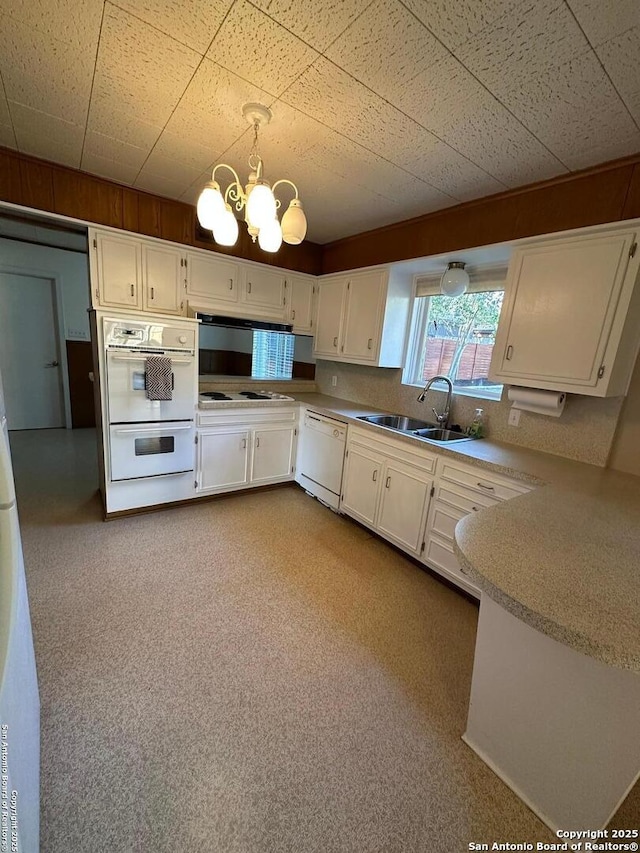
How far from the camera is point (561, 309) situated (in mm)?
1953

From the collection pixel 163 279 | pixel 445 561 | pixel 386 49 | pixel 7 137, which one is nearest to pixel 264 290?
pixel 163 279

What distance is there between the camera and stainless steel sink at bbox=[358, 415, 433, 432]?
9.87ft

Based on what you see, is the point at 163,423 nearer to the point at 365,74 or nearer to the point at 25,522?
the point at 25,522

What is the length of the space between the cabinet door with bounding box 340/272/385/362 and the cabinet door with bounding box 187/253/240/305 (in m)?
1.08

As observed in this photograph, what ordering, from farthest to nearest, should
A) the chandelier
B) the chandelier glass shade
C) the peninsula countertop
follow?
the chandelier glass shade, the chandelier, the peninsula countertop

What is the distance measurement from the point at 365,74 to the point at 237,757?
2.69 meters

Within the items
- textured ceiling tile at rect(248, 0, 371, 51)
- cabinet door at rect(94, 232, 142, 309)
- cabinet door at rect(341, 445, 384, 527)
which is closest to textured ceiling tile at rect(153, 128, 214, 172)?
cabinet door at rect(94, 232, 142, 309)

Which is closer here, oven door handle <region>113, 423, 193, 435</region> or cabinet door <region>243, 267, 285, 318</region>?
oven door handle <region>113, 423, 193, 435</region>

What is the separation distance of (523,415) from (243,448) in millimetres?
2284

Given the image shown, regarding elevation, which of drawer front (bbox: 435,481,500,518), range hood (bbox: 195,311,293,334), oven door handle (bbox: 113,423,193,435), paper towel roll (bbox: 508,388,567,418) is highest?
range hood (bbox: 195,311,293,334)

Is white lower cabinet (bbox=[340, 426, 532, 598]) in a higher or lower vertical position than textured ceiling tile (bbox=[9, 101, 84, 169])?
lower

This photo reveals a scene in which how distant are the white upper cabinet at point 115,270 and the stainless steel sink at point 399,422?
2108 mm

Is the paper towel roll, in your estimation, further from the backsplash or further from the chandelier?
the chandelier

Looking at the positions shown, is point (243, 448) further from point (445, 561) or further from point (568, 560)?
point (568, 560)
